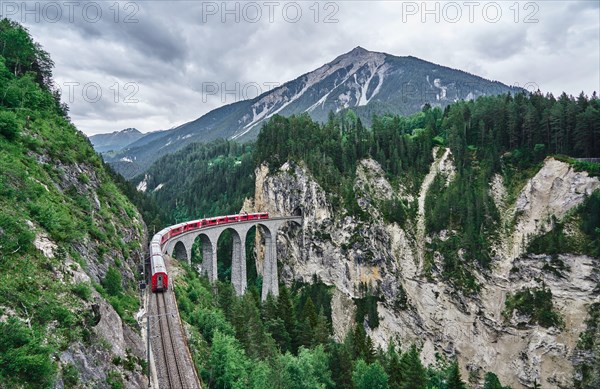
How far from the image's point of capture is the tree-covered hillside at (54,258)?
12516mm

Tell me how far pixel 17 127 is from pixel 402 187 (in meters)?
67.7

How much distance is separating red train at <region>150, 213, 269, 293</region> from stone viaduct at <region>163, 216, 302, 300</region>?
86 cm

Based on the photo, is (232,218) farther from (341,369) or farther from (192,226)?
(341,369)

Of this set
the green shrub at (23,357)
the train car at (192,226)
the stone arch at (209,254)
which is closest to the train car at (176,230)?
the train car at (192,226)

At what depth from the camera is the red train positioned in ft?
98.2

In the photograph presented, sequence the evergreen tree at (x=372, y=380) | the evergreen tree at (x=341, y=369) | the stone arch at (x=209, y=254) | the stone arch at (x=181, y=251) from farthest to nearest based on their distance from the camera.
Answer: the stone arch at (x=209, y=254) < the stone arch at (x=181, y=251) < the evergreen tree at (x=341, y=369) < the evergreen tree at (x=372, y=380)

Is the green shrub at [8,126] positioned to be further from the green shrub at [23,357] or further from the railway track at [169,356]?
A: the green shrub at [23,357]

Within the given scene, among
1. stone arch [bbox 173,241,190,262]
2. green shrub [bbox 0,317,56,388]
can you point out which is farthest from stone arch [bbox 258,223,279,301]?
green shrub [bbox 0,317,56,388]

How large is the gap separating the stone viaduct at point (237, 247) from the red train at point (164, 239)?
2.81 ft

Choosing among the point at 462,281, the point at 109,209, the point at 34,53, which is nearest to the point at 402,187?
Answer: the point at 462,281

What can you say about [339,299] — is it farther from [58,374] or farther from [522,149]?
[58,374]

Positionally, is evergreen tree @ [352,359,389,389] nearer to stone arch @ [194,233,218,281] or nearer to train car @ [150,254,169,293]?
train car @ [150,254,169,293]

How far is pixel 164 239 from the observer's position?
145 ft

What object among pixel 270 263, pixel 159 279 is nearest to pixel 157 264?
pixel 159 279
